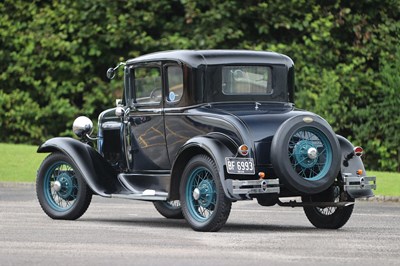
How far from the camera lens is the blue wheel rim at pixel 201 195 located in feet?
45.6

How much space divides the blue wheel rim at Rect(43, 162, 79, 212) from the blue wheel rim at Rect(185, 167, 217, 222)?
81.4 inches

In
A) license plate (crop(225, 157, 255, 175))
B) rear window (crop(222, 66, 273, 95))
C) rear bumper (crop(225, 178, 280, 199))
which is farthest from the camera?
rear window (crop(222, 66, 273, 95))

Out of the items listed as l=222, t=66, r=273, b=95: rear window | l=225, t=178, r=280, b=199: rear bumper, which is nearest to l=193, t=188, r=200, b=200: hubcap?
l=225, t=178, r=280, b=199: rear bumper

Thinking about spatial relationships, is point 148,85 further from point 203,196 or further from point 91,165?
point 203,196

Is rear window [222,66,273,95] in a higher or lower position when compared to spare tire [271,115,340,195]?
higher

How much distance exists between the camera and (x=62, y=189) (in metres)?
15.8

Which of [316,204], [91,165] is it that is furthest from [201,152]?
[91,165]

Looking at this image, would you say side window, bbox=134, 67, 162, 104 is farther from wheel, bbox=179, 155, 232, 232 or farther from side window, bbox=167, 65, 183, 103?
wheel, bbox=179, 155, 232, 232

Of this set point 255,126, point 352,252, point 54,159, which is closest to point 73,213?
point 54,159

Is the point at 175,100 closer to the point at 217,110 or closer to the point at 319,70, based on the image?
the point at 217,110

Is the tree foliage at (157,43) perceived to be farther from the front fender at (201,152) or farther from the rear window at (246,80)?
the front fender at (201,152)

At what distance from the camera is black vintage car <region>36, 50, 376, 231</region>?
1371 centimetres

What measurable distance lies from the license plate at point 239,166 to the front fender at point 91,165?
89.9 inches

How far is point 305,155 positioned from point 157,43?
1685cm
